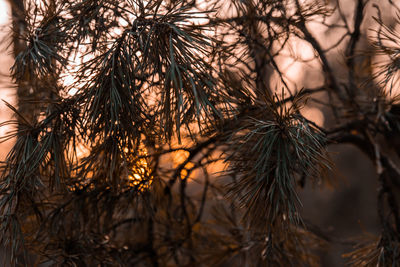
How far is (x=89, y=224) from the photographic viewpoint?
0.97 metres

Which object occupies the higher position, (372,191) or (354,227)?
(372,191)

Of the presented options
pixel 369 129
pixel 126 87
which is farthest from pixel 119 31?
pixel 369 129

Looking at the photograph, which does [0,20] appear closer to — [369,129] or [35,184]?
[35,184]

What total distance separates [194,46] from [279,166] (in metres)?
0.25

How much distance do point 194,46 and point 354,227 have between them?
3382mm

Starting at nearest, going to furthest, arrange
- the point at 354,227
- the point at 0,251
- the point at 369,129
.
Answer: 1. the point at 0,251
2. the point at 369,129
3. the point at 354,227

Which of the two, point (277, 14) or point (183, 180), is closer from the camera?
point (277, 14)

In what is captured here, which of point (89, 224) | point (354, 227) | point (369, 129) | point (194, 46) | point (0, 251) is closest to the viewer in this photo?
point (194, 46)

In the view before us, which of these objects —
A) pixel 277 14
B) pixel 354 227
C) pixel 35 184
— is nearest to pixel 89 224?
pixel 35 184

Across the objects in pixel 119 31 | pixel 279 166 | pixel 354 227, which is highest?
pixel 119 31

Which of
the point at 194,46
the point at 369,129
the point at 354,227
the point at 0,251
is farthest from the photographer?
the point at 354,227

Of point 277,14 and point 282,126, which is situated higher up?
point 277,14

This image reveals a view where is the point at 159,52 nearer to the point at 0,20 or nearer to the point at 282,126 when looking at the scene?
the point at 282,126

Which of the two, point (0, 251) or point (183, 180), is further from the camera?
point (183, 180)
